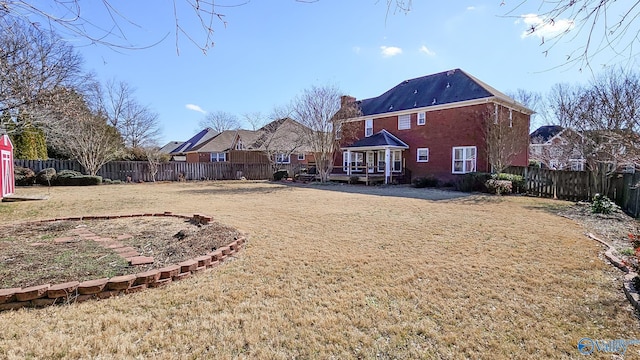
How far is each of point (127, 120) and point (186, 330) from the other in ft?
143

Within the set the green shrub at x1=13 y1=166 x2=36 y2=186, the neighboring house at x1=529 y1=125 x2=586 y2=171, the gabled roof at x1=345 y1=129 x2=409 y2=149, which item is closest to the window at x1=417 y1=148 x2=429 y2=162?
the gabled roof at x1=345 y1=129 x2=409 y2=149

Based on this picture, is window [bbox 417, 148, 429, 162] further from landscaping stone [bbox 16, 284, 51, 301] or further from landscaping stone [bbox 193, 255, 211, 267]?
landscaping stone [bbox 16, 284, 51, 301]

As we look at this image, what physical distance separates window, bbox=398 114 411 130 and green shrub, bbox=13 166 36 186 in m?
24.5

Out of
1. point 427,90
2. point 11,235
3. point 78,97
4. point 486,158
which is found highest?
point 427,90

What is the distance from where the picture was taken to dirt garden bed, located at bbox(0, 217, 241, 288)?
368 centimetres

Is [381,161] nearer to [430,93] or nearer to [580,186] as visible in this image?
[430,93]

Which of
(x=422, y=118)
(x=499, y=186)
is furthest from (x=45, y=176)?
(x=499, y=186)

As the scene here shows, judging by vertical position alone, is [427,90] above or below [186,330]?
above

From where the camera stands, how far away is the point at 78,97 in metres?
9.02

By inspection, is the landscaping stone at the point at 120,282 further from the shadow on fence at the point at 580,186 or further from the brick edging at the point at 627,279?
the shadow on fence at the point at 580,186

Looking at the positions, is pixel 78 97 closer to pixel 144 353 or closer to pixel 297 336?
pixel 144 353

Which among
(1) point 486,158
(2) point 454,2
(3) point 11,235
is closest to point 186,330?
(2) point 454,2

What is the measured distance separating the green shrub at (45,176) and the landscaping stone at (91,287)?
68.1ft

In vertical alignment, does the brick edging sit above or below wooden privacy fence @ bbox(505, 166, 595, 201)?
below
